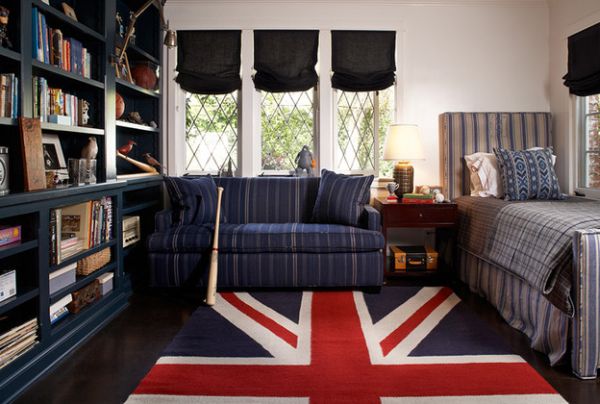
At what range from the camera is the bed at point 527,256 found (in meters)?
2.06

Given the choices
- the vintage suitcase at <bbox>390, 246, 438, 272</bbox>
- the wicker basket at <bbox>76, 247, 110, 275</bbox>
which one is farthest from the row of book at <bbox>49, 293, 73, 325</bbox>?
the vintage suitcase at <bbox>390, 246, 438, 272</bbox>

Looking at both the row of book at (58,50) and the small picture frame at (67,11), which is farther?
the small picture frame at (67,11)

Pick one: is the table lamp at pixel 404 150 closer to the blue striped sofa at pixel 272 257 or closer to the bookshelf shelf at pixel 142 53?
the blue striped sofa at pixel 272 257

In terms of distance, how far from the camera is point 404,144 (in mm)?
4023

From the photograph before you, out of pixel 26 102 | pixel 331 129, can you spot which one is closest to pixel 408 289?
pixel 331 129

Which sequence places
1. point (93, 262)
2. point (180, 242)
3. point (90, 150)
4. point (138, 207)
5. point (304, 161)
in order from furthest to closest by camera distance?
point (304, 161) → point (138, 207) → point (180, 242) → point (90, 150) → point (93, 262)

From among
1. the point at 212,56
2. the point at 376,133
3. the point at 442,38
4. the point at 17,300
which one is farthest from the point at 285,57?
the point at 17,300

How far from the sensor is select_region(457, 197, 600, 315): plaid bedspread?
223 cm

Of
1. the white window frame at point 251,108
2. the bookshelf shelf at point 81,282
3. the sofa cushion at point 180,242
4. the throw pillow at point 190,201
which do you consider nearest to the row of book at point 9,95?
the bookshelf shelf at point 81,282

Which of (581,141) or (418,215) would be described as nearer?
(418,215)

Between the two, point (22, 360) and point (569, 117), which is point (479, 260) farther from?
point (22, 360)

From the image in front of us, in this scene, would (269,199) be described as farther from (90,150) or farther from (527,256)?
(527,256)

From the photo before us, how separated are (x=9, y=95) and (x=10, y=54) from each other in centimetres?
19

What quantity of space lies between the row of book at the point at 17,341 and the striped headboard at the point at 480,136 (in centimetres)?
347
